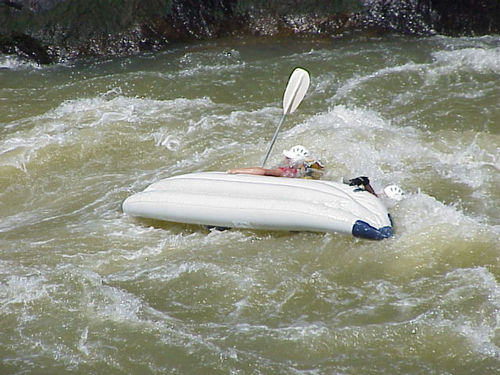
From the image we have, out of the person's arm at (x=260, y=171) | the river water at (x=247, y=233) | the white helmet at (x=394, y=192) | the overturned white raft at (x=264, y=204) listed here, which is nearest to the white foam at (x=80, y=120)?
the river water at (x=247, y=233)

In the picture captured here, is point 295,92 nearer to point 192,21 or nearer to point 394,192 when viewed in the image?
point 394,192

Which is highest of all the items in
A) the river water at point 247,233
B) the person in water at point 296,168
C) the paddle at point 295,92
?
the paddle at point 295,92

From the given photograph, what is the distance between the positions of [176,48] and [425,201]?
5487mm

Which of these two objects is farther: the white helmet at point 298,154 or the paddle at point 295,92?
the paddle at point 295,92

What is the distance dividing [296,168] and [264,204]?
2.75 ft

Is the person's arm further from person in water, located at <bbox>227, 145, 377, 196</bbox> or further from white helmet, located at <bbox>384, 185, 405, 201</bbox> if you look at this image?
white helmet, located at <bbox>384, 185, 405, 201</bbox>

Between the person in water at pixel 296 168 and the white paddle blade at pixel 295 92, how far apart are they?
0.61 m

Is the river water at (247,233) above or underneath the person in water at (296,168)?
underneath

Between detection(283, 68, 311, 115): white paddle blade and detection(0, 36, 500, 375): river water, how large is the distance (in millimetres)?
387

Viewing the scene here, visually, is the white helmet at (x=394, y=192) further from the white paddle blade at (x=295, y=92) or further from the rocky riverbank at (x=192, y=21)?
the rocky riverbank at (x=192, y=21)

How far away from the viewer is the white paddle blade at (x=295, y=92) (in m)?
6.20

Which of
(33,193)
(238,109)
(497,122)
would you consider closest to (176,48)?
(238,109)

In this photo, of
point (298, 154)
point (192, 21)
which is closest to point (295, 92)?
point (298, 154)

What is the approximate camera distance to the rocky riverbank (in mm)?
9367
